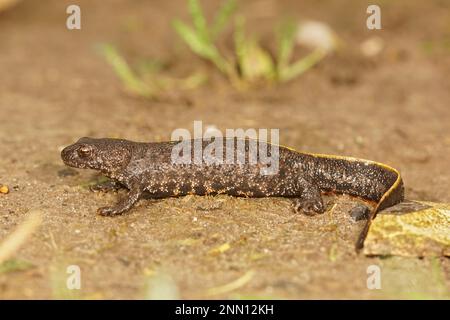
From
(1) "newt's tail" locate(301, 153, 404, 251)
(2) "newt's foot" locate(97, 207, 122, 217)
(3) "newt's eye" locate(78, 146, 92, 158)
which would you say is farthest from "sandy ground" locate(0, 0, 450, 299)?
(3) "newt's eye" locate(78, 146, 92, 158)

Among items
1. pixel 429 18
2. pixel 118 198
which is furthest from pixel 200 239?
pixel 429 18

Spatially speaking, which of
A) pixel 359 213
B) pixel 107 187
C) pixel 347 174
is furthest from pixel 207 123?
pixel 359 213

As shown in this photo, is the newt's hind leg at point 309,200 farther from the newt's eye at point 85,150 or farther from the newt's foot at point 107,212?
the newt's eye at point 85,150

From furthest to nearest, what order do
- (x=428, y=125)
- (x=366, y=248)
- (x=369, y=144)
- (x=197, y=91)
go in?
(x=197, y=91) → (x=428, y=125) → (x=369, y=144) → (x=366, y=248)

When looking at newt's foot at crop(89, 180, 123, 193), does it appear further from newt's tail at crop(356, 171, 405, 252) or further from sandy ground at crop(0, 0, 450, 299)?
newt's tail at crop(356, 171, 405, 252)

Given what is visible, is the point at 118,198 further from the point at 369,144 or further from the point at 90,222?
the point at 369,144
